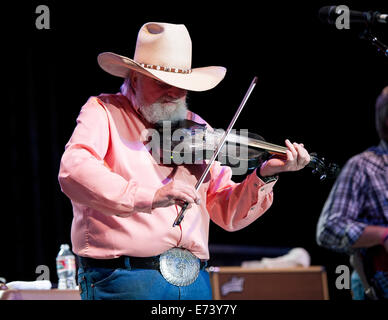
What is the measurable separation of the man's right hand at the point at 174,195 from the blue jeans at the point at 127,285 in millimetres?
284

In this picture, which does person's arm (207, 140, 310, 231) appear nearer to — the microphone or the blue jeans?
the blue jeans

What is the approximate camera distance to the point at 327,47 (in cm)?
477

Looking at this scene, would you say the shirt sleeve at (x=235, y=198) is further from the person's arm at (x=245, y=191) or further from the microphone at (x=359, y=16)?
the microphone at (x=359, y=16)

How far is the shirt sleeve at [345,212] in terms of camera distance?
2.80 metres

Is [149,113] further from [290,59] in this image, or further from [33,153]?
[290,59]

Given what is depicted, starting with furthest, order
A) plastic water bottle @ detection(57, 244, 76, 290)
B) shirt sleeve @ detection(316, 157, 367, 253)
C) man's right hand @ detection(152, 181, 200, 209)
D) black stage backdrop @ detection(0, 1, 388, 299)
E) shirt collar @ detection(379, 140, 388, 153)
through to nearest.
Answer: black stage backdrop @ detection(0, 1, 388, 299)
plastic water bottle @ detection(57, 244, 76, 290)
shirt collar @ detection(379, 140, 388, 153)
shirt sleeve @ detection(316, 157, 367, 253)
man's right hand @ detection(152, 181, 200, 209)

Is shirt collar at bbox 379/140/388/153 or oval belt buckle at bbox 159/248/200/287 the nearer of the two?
oval belt buckle at bbox 159/248/200/287

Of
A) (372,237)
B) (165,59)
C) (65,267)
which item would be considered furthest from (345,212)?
(65,267)

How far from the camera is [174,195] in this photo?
1907 millimetres

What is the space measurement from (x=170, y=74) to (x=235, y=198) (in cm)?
57

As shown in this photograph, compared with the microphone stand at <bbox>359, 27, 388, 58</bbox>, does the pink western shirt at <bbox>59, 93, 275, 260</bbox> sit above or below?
below

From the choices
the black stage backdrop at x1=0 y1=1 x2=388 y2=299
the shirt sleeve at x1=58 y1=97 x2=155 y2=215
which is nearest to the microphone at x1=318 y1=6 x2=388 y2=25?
the shirt sleeve at x1=58 y1=97 x2=155 y2=215

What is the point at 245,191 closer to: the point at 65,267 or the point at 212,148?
the point at 212,148

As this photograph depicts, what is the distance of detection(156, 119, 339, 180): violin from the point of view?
2.25m
